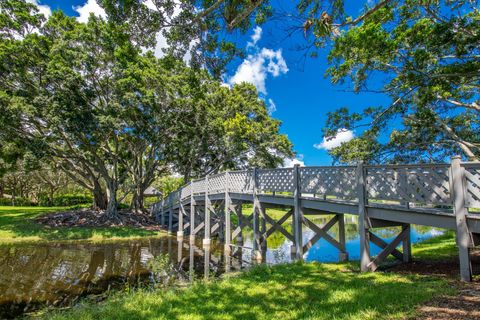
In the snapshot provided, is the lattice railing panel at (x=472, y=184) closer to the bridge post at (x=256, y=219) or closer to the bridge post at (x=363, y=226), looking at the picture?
the bridge post at (x=363, y=226)

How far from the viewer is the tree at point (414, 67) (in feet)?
23.1

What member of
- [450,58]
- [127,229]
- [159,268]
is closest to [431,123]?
[450,58]

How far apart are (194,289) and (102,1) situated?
269 inches

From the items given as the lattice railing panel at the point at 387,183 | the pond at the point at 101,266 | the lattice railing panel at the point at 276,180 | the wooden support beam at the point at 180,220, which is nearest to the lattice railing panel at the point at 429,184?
the lattice railing panel at the point at 387,183

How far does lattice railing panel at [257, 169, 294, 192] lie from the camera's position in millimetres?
9469

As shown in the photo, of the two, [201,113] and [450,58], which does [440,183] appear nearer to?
[450,58]

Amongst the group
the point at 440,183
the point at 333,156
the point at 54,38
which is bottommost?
the point at 440,183

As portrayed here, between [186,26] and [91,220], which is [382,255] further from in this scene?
[91,220]

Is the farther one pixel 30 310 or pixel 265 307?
pixel 30 310

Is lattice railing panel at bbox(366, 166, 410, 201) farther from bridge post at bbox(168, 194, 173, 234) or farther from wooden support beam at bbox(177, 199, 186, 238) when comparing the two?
bridge post at bbox(168, 194, 173, 234)

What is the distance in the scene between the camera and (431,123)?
12102mm

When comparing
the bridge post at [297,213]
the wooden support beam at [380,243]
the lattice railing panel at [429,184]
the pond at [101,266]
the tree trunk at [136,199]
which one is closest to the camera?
the lattice railing panel at [429,184]

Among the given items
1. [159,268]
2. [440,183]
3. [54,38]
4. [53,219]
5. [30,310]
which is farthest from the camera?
[53,219]

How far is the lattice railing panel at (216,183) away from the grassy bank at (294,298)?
7.77m
